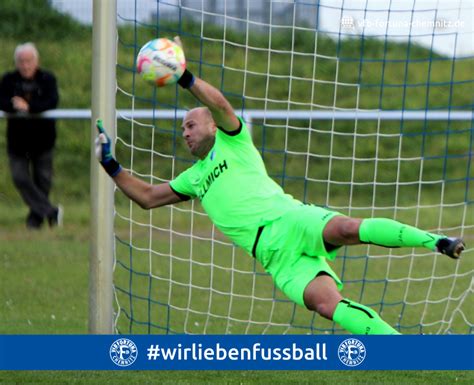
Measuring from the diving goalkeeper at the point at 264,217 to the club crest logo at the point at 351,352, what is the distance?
0.27 metres

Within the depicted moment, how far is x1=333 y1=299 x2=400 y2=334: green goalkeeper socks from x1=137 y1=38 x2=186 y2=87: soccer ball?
1.64 meters

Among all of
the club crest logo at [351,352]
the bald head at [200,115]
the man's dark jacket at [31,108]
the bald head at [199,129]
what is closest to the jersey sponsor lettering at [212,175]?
the bald head at [199,129]

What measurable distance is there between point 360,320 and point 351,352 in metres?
0.41

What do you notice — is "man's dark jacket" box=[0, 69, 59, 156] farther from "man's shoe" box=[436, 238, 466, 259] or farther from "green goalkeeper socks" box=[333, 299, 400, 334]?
"man's shoe" box=[436, 238, 466, 259]

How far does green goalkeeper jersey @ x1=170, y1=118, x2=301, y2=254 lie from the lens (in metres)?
6.43

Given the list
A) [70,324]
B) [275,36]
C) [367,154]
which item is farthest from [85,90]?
[70,324]

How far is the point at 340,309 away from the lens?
231 inches

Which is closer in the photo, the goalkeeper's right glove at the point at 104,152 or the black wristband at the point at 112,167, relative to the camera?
the goalkeeper's right glove at the point at 104,152

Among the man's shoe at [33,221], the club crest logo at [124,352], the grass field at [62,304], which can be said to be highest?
the club crest logo at [124,352]

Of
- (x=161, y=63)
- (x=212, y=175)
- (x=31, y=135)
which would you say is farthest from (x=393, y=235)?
(x=31, y=135)

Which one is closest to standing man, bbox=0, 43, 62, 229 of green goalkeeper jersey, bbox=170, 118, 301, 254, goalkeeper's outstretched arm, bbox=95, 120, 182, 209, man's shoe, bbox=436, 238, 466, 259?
goalkeeper's outstretched arm, bbox=95, 120, 182, 209

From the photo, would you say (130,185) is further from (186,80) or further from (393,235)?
(393,235)

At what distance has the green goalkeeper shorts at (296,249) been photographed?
6.14 meters

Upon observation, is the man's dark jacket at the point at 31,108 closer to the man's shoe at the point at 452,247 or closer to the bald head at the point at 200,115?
the bald head at the point at 200,115
